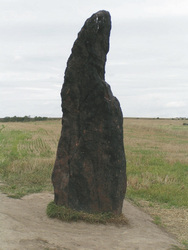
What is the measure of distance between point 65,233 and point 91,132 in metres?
2.91

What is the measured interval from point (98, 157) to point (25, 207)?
9.10 feet

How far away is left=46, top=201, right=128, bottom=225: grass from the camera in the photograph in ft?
31.4

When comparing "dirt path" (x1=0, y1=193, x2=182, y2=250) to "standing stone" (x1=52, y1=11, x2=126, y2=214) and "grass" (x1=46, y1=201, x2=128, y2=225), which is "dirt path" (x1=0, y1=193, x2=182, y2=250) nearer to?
"grass" (x1=46, y1=201, x2=128, y2=225)

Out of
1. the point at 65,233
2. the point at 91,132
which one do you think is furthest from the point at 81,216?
the point at 91,132

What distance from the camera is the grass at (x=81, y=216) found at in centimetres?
956

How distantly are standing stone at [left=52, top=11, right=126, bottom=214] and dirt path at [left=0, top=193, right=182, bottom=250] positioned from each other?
860 mm

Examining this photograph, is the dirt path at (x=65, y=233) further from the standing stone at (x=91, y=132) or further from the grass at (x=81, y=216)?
the standing stone at (x=91, y=132)

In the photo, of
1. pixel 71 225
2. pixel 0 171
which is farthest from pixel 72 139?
pixel 0 171

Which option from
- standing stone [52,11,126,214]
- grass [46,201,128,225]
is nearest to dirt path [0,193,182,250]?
grass [46,201,128,225]

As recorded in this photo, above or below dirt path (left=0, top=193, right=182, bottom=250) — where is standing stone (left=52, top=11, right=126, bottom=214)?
above

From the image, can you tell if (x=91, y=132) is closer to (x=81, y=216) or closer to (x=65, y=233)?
(x=81, y=216)

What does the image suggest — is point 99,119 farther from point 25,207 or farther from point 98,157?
point 25,207

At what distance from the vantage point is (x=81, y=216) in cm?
963

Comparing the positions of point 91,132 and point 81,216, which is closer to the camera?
point 81,216
